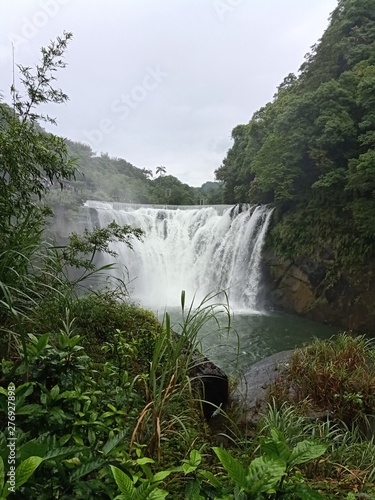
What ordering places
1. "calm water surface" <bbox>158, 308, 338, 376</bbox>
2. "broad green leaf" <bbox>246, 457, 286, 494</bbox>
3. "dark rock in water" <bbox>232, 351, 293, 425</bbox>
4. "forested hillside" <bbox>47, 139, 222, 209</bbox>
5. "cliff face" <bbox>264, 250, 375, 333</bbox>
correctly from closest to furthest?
"broad green leaf" <bbox>246, 457, 286, 494</bbox>, "dark rock in water" <bbox>232, 351, 293, 425</bbox>, "calm water surface" <bbox>158, 308, 338, 376</bbox>, "cliff face" <bbox>264, 250, 375, 333</bbox>, "forested hillside" <bbox>47, 139, 222, 209</bbox>

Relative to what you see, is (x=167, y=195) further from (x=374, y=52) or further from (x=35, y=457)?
(x=35, y=457)

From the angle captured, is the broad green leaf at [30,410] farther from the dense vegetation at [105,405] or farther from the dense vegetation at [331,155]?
the dense vegetation at [331,155]

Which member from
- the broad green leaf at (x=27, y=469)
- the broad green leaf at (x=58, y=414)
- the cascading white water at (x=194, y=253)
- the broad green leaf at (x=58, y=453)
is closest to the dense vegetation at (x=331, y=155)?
the cascading white water at (x=194, y=253)

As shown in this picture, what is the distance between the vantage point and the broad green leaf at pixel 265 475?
0.95 m

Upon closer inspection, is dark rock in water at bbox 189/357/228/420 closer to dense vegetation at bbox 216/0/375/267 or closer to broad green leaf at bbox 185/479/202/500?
broad green leaf at bbox 185/479/202/500

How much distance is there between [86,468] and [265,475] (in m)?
0.54

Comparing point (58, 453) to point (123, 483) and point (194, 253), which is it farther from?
point (194, 253)

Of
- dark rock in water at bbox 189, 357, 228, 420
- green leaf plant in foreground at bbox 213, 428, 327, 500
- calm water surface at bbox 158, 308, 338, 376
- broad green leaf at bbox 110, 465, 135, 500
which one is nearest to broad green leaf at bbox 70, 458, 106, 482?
broad green leaf at bbox 110, 465, 135, 500

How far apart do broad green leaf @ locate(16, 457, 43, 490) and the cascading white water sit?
11.3 metres

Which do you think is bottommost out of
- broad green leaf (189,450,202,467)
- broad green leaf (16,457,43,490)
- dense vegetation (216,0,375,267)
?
broad green leaf (189,450,202,467)

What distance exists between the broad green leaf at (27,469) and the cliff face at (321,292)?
9.43 metres

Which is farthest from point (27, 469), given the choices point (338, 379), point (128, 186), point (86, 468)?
point (128, 186)

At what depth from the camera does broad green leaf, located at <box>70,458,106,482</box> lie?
994 mm

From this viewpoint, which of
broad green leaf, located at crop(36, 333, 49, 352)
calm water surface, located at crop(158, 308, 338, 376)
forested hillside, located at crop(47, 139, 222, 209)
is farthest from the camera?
forested hillside, located at crop(47, 139, 222, 209)
